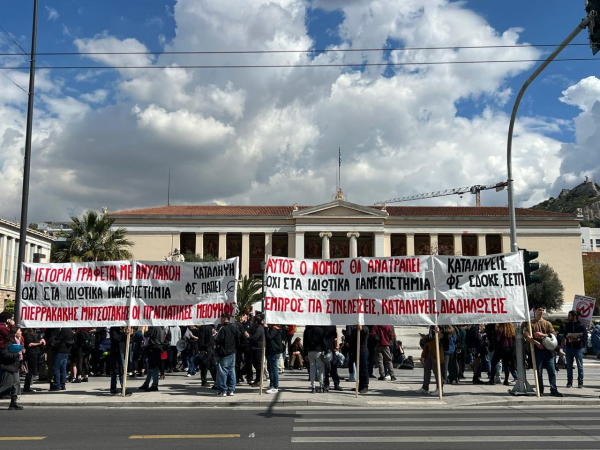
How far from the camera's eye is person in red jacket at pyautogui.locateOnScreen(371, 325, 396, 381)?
604 inches

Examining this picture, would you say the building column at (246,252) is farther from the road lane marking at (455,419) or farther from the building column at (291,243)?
the road lane marking at (455,419)

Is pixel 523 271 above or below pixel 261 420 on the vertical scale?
above

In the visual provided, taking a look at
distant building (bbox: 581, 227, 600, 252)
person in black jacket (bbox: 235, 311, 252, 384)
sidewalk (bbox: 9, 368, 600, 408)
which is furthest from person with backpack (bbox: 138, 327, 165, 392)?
distant building (bbox: 581, 227, 600, 252)

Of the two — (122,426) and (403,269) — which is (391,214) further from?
(122,426)

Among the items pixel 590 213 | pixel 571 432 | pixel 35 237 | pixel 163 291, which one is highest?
pixel 590 213

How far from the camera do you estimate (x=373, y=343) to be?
14867 millimetres

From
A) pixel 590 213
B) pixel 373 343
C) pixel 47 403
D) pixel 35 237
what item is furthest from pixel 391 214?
pixel 590 213

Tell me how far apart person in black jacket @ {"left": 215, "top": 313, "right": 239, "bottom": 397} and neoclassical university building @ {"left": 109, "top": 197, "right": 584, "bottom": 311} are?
59111 mm

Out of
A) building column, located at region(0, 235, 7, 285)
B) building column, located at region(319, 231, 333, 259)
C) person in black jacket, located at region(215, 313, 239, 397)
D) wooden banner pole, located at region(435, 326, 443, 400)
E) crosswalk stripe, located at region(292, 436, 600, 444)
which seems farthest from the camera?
building column, located at region(319, 231, 333, 259)

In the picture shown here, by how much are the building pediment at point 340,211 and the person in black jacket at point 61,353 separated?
59558 millimetres

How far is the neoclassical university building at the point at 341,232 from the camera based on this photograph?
72.4m

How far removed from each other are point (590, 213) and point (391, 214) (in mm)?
139749

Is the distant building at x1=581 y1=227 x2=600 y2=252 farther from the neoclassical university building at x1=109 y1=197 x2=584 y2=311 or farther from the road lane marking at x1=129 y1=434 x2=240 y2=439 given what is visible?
the road lane marking at x1=129 y1=434 x2=240 y2=439

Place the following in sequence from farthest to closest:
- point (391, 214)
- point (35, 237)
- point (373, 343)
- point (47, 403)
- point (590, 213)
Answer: point (590, 213), point (391, 214), point (35, 237), point (373, 343), point (47, 403)
